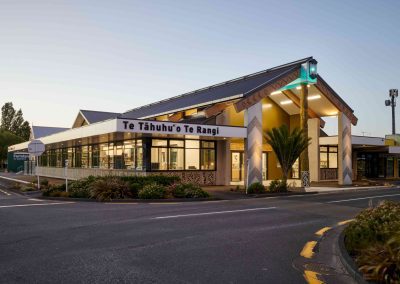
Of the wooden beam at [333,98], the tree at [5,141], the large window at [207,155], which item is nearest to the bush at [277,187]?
the large window at [207,155]

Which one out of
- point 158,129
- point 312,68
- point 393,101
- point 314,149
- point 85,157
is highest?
point 393,101

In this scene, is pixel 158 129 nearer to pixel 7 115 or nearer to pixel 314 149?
pixel 314 149

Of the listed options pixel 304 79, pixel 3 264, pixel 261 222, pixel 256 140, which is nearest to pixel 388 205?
pixel 261 222

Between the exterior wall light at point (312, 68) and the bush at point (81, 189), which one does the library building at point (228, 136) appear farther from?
the bush at point (81, 189)

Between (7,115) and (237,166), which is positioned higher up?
(7,115)

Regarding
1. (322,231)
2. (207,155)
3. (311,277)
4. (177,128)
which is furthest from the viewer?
(207,155)

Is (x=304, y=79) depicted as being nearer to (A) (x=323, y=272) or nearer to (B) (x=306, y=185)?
(B) (x=306, y=185)

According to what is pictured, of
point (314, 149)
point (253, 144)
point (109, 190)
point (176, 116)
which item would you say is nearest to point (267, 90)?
point (253, 144)

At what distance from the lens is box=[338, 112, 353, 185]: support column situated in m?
30.5

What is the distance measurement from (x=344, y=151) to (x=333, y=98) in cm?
445

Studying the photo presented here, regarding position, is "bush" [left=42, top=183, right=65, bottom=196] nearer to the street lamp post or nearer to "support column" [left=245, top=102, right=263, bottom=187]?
"support column" [left=245, top=102, right=263, bottom=187]

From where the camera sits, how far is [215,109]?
26734 millimetres

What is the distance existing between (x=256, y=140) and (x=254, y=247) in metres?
18.0

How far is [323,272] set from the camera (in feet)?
20.7
